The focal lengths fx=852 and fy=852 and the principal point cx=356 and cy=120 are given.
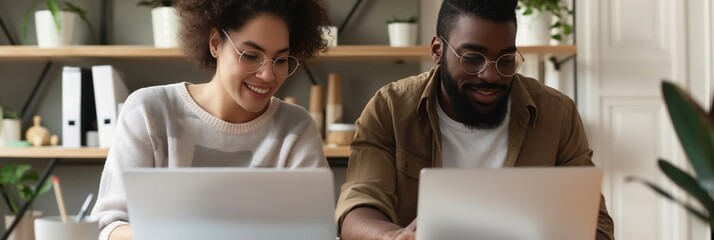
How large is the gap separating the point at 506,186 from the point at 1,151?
2079 millimetres

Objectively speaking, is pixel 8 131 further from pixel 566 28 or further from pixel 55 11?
pixel 566 28

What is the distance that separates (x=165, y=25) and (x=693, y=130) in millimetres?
2196

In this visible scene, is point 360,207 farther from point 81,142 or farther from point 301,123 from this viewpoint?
point 81,142

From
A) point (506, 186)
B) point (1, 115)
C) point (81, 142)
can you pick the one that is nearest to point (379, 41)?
point (81, 142)

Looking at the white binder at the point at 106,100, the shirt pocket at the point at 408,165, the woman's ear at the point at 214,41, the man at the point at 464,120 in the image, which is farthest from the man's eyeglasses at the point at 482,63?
the white binder at the point at 106,100

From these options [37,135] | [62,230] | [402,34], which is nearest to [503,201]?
[62,230]

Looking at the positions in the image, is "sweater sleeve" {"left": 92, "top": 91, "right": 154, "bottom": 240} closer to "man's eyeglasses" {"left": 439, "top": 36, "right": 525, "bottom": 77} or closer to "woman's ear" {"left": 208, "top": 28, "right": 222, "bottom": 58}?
"woman's ear" {"left": 208, "top": 28, "right": 222, "bottom": 58}

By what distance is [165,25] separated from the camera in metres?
2.73

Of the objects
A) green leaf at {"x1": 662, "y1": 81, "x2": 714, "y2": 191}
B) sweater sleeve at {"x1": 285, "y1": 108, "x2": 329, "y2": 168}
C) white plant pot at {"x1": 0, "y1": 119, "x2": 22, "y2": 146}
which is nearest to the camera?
green leaf at {"x1": 662, "y1": 81, "x2": 714, "y2": 191}

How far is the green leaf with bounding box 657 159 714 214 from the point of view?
77cm

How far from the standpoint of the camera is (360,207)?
165cm

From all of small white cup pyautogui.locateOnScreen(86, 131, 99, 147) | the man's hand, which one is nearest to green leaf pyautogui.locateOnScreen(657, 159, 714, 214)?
the man's hand

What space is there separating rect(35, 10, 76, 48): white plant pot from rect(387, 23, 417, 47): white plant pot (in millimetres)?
1053

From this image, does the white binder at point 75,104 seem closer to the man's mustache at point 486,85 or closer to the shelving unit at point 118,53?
the shelving unit at point 118,53
